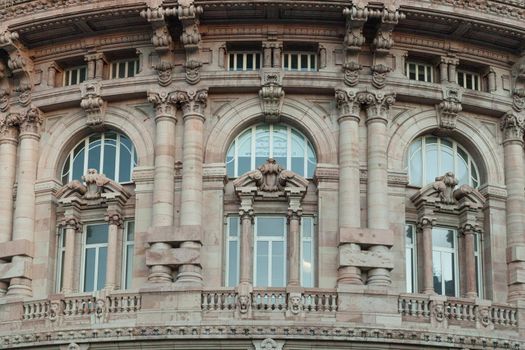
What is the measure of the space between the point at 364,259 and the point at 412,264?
242cm

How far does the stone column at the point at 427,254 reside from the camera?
42500 mm

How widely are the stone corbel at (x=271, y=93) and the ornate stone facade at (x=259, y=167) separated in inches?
1.7

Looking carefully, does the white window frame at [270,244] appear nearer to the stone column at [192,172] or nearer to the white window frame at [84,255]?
the stone column at [192,172]

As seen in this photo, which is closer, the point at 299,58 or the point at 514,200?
the point at 514,200

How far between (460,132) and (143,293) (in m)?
11.2

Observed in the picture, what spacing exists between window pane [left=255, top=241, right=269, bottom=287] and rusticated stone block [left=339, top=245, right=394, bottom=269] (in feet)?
8.00

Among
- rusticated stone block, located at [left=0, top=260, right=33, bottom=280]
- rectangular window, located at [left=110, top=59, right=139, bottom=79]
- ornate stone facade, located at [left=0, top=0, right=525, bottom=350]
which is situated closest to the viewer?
ornate stone facade, located at [left=0, top=0, right=525, bottom=350]

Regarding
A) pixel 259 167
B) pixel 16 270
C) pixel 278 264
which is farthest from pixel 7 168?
pixel 278 264

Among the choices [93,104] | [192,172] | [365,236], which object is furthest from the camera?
[93,104]

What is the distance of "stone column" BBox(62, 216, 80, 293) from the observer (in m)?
42.8

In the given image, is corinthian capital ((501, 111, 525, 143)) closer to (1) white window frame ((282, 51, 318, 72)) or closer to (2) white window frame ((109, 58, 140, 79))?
(1) white window frame ((282, 51, 318, 72))

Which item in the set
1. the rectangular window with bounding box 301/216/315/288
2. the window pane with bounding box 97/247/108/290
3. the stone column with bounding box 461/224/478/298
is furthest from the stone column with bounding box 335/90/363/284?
the window pane with bounding box 97/247/108/290

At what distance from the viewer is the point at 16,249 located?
43.3 metres

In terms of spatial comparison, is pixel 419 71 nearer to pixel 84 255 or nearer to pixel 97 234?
pixel 97 234
